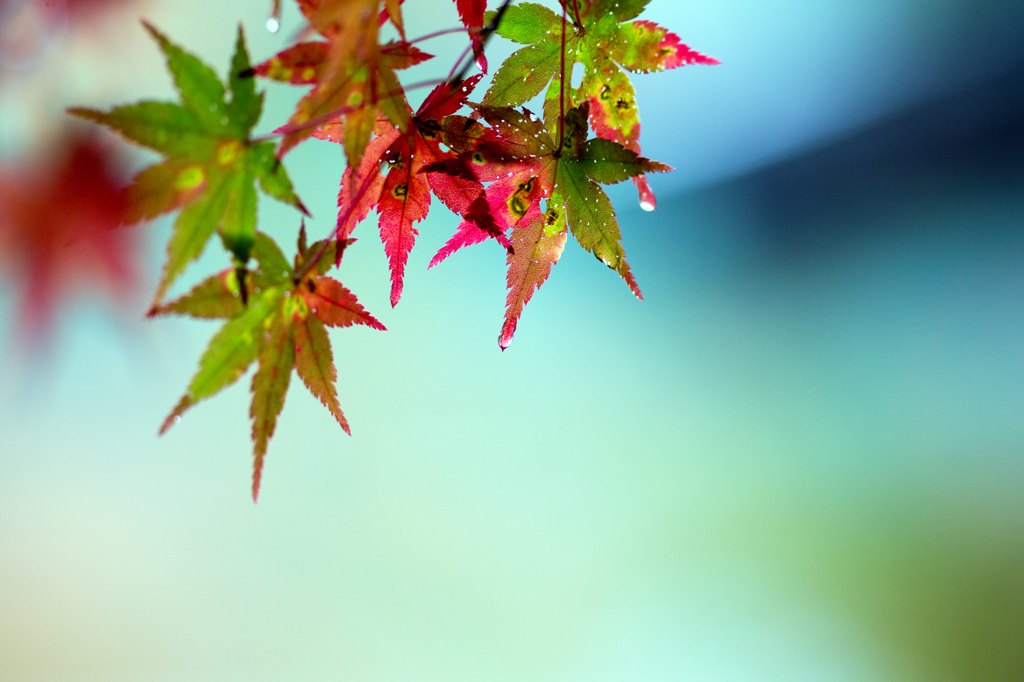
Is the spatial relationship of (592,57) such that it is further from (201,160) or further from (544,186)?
(201,160)

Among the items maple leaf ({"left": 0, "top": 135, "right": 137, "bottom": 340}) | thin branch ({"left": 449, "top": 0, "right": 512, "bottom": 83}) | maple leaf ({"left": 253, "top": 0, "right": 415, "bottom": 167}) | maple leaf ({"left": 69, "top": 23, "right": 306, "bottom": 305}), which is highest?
maple leaf ({"left": 0, "top": 135, "right": 137, "bottom": 340})

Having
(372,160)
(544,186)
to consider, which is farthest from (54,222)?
(544,186)

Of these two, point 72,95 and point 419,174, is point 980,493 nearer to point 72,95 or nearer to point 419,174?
point 419,174

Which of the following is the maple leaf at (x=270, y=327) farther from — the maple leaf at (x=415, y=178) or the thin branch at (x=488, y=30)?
the thin branch at (x=488, y=30)

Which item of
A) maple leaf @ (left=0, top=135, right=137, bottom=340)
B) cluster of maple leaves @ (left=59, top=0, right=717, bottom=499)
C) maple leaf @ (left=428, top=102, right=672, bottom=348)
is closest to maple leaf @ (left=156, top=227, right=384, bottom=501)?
cluster of maple leaves @ (left=59, top=0, right=717, bottom=499)

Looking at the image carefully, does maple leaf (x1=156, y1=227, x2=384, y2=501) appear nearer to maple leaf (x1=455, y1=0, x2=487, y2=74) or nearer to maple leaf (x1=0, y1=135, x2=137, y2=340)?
maple leaf (x1=455, y1=0, x2=487, y2=74)

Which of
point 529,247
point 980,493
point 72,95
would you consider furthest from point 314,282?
point 980,493
